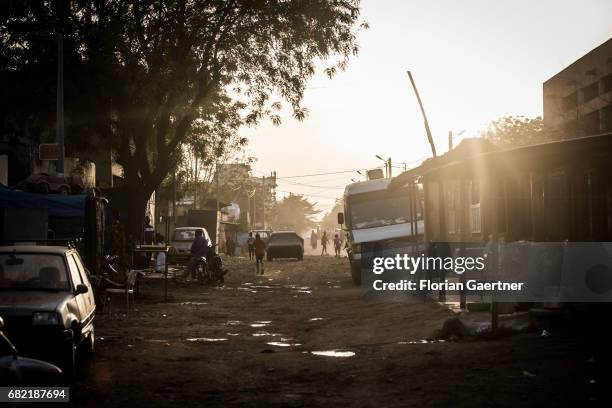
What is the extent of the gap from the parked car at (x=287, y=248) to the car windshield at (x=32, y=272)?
3891 cm

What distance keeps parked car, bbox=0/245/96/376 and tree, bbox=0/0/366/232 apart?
597 inches

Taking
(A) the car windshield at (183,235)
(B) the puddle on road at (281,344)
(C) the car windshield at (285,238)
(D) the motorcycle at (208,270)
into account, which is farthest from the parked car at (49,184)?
(C) the car windshield at (285,238)

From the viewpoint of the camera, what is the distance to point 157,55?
2617 cm

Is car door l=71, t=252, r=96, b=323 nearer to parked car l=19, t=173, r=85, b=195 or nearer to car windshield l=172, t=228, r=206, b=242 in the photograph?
parked car l=19, t=173, r=85, b=195

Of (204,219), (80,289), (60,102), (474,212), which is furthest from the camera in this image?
(204,219)

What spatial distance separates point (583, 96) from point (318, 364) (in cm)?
4618

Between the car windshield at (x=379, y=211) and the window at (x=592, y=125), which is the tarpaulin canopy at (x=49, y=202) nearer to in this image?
the car windshield at (x=379, y=211)

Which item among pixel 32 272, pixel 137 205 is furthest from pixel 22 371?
pixel 137 205

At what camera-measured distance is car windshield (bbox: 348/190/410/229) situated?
88.0 ft

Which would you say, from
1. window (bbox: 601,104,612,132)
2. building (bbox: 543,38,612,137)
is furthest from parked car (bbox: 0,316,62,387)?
building (bbox: 543,38,612,137)

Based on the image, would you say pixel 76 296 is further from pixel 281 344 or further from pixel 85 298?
pixel 281 344

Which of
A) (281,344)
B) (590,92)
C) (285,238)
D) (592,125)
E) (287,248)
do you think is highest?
(590,92)

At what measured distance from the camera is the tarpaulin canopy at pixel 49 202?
1809cm

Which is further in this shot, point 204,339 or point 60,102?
point 60,102
